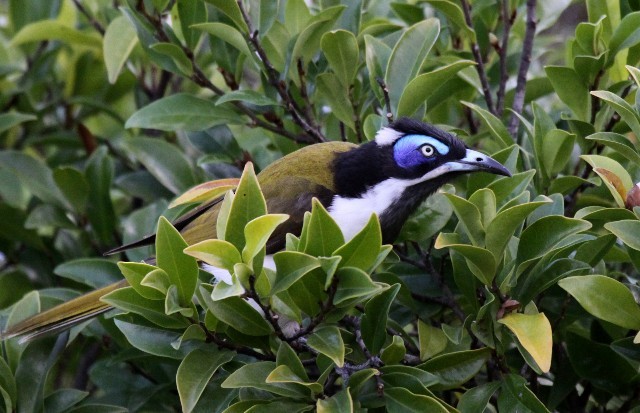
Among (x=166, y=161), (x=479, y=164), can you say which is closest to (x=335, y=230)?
(x=479, y=164)

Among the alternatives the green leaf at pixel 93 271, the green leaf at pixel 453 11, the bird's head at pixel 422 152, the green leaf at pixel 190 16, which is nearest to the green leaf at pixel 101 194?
the green leaf at pixel 93 271

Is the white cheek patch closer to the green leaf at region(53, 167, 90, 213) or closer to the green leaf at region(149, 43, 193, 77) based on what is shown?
the green leaf at region(149, 43, 193, 77)

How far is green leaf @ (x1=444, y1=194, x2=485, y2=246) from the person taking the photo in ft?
8.63

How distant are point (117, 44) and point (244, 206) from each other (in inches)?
67.8

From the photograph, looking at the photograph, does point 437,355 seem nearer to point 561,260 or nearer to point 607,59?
point 561,260

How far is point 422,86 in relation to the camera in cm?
332

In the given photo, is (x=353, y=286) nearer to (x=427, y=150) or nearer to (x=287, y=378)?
(x=287, y=378)

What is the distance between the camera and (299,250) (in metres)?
2.57

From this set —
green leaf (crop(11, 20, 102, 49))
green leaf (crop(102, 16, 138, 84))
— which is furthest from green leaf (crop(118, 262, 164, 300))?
green leaf (crop(11, 20, 102, 49))

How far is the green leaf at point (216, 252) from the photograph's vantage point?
2.48 metres

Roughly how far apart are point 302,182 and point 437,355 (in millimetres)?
1004

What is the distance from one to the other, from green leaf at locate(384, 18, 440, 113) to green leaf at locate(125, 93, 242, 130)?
2.33 feet

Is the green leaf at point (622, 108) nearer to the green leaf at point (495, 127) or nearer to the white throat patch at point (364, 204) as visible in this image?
the green leaf at point (495, 127)

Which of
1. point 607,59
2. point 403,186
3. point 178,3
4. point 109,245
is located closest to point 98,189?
point 109,245
